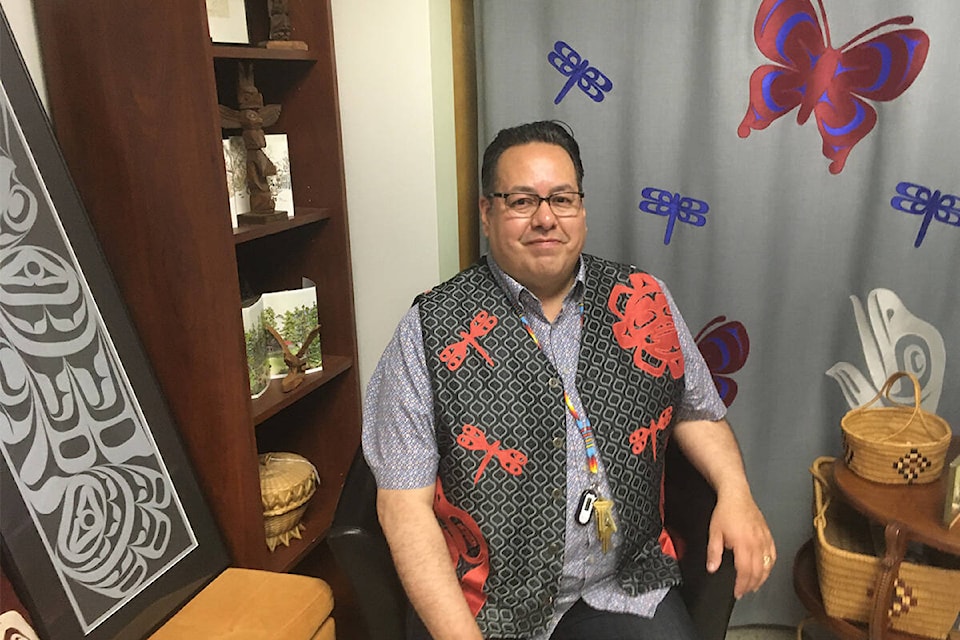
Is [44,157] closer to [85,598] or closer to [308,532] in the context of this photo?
[85,598]

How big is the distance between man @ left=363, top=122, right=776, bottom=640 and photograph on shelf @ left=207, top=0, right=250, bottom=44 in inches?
24.3

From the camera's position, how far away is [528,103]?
1896mm

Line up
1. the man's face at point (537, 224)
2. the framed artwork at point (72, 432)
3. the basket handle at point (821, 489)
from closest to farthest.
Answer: the framed artwork at point (72, 432) → the man's face at point (537, 224) → the basket handle at point (821, 489)

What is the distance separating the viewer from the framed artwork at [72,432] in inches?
50.7

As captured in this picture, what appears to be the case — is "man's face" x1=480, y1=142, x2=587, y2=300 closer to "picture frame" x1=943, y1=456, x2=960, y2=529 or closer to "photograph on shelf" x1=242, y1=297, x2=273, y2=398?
"photograph on shelf" x1=242, y1=297, x2=273, y2=398

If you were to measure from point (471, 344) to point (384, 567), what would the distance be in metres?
0.42

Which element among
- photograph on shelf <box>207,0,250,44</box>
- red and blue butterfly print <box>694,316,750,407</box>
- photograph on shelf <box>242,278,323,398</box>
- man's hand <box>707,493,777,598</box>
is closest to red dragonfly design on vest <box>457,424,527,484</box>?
man's hand <box>707,493,777,598</box>

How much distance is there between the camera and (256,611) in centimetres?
143

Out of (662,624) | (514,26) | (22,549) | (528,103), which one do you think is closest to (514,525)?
(662,624)

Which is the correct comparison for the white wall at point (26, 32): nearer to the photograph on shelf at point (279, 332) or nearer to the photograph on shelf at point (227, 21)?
the photograph on shelf at point (227, 21)

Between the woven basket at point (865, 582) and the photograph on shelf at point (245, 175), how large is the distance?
4.50 feet

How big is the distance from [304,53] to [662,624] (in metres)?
1.37

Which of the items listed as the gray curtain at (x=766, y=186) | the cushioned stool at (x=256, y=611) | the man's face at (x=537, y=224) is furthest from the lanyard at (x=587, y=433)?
the gray curtain at (x=766, y=186)

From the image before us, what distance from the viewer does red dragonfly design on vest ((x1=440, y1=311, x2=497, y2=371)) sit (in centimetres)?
138
